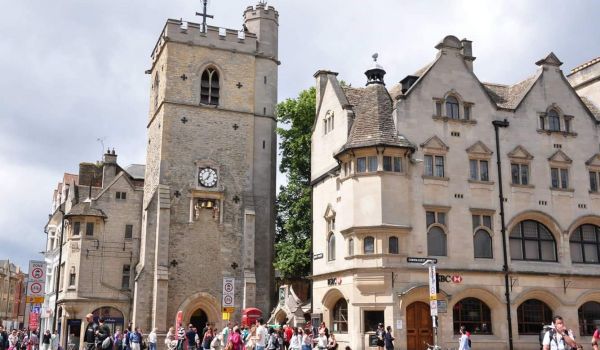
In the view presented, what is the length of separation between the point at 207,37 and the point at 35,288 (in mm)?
29417

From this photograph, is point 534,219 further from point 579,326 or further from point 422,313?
point 422,313

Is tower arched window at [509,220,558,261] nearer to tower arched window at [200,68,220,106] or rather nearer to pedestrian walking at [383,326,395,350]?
pedestrian walking at [383,326,395,350]

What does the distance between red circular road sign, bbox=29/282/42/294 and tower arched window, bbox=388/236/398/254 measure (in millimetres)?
14851

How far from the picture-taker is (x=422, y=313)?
96.6ft

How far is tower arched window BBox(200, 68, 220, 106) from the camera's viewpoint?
46.8 m

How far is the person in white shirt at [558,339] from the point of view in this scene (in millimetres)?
15859

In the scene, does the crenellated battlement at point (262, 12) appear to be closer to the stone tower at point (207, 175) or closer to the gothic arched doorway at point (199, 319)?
the stone tower at point (207, 175)

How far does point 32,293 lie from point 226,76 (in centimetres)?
2853

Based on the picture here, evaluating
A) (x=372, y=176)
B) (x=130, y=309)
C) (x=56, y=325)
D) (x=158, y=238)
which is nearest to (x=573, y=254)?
(x=372, y=176)

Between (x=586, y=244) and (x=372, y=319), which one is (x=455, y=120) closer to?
(x=586, y=244)

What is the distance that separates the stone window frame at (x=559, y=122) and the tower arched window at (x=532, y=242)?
16.2ft

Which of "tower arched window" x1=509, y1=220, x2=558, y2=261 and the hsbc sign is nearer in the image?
the hsbc sign

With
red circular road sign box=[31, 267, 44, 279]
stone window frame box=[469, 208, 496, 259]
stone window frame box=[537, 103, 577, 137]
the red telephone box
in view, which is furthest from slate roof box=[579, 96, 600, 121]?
red circular road sign box=[31, 267, 44, 279]

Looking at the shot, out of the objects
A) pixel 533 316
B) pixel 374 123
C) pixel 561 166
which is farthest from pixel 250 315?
pixel 561 166
